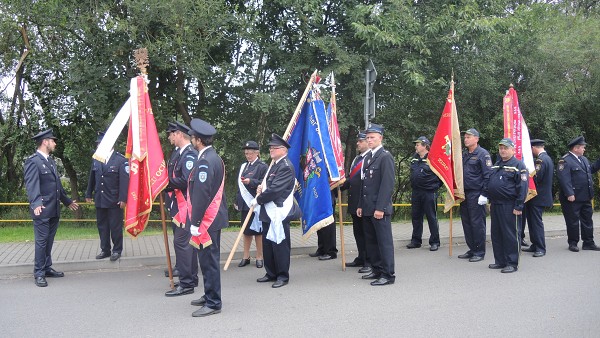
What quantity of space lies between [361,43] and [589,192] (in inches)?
228

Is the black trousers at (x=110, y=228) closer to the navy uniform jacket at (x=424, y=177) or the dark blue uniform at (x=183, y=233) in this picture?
the dark blue uniform at (x=183, y=233)

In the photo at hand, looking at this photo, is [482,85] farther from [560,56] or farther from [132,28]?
[132,28]

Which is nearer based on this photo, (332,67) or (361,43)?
(332,67)

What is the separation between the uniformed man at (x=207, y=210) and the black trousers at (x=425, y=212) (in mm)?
5038

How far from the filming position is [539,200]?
921 centimetres

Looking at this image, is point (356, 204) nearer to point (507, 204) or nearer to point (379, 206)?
point (379, 206)

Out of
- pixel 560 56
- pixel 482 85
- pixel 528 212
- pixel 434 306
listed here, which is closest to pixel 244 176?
pixel 434 306

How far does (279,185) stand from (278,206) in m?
0.31

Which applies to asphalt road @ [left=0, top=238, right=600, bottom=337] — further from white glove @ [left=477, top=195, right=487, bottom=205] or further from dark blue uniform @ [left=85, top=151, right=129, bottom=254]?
white glove @ [left=477, top=195, right=487, bottom=205]

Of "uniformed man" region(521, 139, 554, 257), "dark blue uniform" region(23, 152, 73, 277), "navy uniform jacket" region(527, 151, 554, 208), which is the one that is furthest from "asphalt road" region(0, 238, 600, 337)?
"navy uniform jacket" region(527, 151, 554, 208)

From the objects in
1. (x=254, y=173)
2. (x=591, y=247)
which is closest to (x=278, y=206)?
(x=254, y=173)

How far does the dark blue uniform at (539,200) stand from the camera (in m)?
9.02

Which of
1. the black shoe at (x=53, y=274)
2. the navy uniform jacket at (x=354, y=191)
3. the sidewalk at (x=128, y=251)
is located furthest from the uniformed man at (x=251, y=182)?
the black shoe at (x=53, y=274)

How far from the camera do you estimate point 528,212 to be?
9266mm
